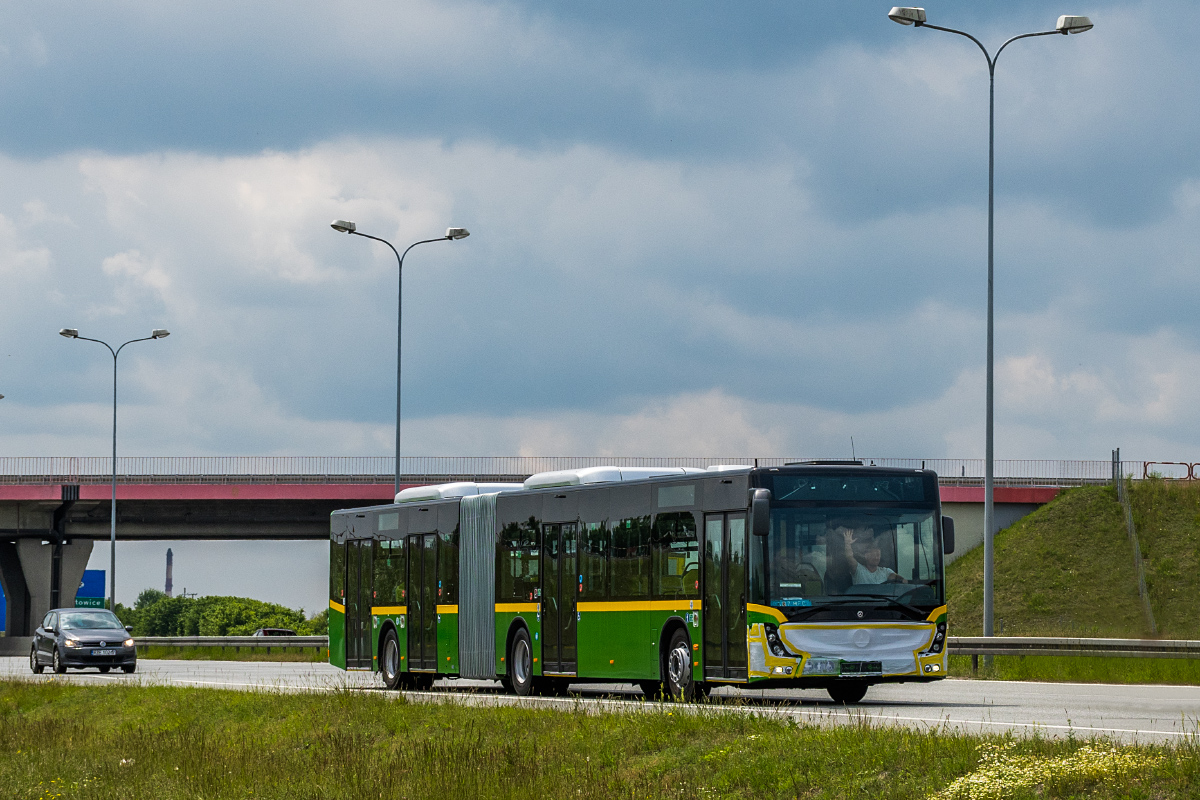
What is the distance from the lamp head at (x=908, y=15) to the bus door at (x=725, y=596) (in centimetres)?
1388

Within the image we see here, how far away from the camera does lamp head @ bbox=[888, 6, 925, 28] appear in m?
29.5

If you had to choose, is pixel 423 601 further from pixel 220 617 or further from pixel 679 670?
pixel 220 617

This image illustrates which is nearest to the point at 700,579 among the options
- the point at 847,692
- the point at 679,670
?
the point at 679,670

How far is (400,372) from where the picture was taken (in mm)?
46000

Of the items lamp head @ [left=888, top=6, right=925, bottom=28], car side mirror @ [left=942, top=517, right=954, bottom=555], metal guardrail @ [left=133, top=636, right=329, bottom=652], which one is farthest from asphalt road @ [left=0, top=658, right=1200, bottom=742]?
metal guardrail @ [left=133, top=636, right=329, bottom=652]

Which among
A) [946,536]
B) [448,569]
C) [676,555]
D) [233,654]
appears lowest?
[233,654]

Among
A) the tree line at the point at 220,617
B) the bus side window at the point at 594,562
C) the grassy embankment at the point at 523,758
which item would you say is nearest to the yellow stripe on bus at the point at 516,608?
the bus side window at the point at 594,562

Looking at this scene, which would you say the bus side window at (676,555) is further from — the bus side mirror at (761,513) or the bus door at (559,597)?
the bus door at (559,597)

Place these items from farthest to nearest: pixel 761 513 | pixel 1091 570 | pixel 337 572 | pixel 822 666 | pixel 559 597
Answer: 1. pixel 1091 570
2. pixel 337 572
3. pixel 559 597
4. pixel 822 666
5. pixel 761 513

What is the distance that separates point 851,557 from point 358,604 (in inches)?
448

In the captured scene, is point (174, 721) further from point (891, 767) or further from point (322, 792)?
point (891, 767)

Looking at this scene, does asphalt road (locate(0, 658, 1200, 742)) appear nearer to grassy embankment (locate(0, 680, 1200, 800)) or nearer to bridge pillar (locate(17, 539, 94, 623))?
grassy embankment (locate(0, 680, 1200, 800))

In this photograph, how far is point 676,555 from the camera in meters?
19.7

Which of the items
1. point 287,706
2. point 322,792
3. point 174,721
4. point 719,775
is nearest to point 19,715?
point 174,721
